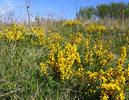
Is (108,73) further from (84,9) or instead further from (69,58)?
(84,9)

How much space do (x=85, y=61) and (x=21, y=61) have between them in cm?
120

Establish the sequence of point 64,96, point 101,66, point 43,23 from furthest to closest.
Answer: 1. point 43,23
2. point 101,66
3. point 64,96

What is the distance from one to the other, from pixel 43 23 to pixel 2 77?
3518mm

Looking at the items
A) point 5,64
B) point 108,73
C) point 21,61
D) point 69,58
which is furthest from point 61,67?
point 5,64

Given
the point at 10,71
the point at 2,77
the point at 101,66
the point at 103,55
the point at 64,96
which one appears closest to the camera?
the point at 64,96

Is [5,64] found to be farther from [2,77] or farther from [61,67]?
[61,67]

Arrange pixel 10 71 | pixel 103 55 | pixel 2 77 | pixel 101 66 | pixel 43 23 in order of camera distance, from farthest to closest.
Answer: pixel 43 23 → pixel 103 55 → pixel 101 66 → pixel 10 71 → pixel 2 77

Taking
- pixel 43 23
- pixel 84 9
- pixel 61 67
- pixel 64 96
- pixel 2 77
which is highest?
pixel 84 9

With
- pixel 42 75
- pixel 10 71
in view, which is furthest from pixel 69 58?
pixel 10 71

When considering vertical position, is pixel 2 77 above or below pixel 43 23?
below

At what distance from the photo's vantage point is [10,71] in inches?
92.0

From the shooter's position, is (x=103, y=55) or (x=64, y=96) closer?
(x=64, y=96)

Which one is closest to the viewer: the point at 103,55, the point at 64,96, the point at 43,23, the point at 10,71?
the point at 64,96

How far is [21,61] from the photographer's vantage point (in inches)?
96.7
